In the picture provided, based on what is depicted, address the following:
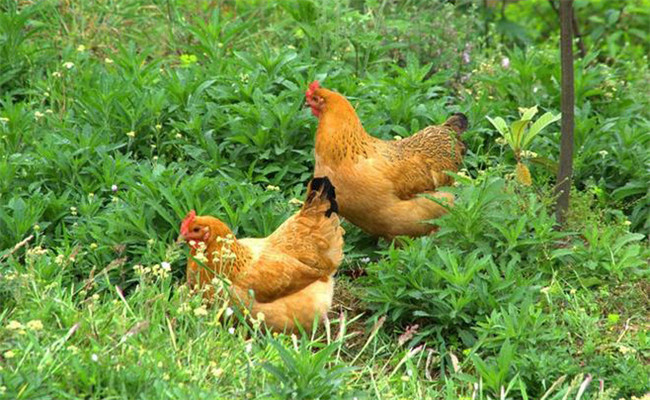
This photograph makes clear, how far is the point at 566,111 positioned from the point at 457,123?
704mm

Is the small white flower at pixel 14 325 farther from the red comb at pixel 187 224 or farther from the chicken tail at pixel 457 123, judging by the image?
the chicken tail at pixel 457 123

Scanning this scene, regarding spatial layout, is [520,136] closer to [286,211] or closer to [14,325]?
[286,211]

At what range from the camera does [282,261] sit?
18.3 ft

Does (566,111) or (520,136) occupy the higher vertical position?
(566,111)

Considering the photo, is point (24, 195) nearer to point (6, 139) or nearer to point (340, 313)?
point (6, 139)

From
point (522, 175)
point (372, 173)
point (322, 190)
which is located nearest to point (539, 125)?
point (522, 175)

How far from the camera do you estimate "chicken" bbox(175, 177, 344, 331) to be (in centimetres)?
543

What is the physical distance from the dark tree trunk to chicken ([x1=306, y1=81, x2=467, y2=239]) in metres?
0.61

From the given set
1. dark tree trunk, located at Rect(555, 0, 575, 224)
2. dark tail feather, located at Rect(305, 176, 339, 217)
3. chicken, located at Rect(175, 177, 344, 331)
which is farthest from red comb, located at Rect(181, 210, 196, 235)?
dark tree trunk, located at Rect(555, 0, 575, 224)

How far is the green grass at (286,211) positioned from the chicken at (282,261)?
5.4 inches

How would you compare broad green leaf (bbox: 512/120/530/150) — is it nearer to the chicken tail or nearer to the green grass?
the green grass

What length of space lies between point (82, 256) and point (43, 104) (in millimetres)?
2044

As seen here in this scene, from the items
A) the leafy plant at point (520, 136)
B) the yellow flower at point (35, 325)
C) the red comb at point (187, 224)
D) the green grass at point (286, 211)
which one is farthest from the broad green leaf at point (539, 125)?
the yellow flower at point (35, 325)

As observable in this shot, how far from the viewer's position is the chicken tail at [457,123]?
6.66 meters
